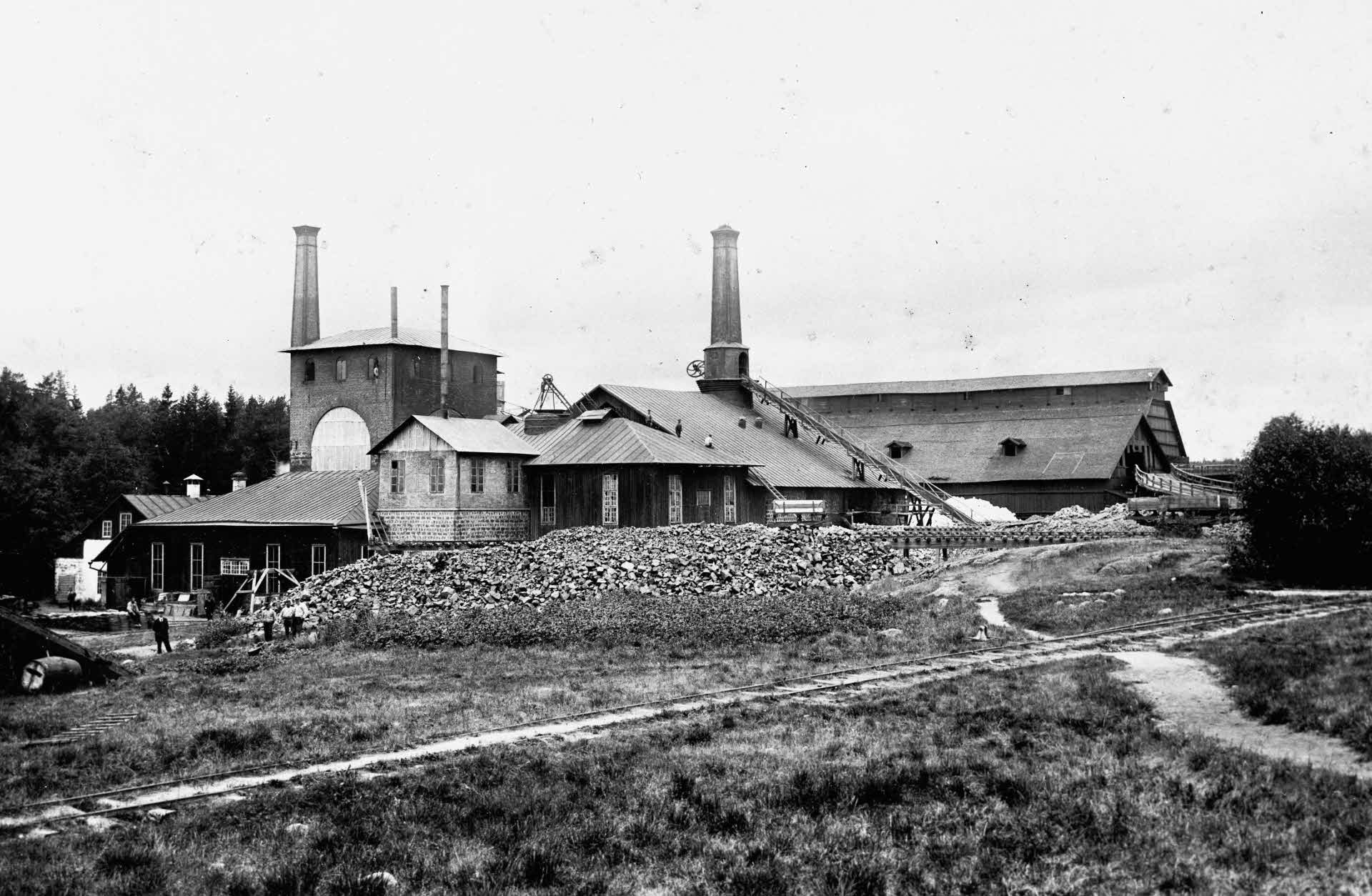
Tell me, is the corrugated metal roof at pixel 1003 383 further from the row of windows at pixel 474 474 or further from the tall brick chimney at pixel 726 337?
the row of windows at pixel 474 474

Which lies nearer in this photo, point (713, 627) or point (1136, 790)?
point (1136, 790)

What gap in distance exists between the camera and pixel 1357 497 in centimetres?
3481

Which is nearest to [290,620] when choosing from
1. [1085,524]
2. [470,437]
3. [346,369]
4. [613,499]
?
[470,437]

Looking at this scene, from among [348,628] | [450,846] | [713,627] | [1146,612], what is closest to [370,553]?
[348,628]

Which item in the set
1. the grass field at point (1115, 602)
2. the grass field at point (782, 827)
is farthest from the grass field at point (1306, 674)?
the grass field at point (1115, 602)

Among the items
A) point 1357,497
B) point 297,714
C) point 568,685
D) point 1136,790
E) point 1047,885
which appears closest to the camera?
point 1047,885

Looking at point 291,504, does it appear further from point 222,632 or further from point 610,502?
point 222,632

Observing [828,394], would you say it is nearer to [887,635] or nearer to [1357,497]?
[1357,497]

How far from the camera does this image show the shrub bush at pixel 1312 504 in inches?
1374

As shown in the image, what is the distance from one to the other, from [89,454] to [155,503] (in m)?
24.9

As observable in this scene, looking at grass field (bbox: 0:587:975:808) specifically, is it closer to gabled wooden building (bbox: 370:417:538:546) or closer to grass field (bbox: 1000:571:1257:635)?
grass field (bbox: 1000:571:1257:635)

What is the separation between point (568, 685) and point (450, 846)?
35.1 ft

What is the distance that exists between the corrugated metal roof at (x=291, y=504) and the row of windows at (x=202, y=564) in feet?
2.95

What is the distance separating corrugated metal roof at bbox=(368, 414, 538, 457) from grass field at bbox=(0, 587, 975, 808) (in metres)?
13.4
